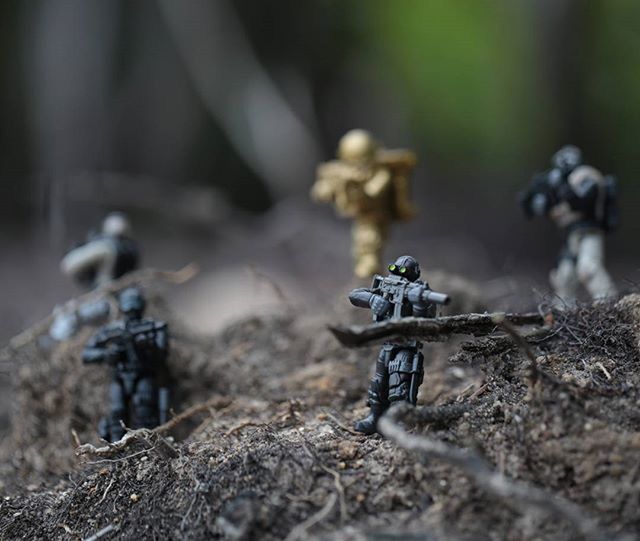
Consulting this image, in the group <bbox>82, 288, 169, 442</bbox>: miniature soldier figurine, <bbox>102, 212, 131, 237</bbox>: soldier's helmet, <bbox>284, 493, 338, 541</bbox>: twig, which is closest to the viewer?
<bbox>284, 493, 338, 541</bbox>: twig

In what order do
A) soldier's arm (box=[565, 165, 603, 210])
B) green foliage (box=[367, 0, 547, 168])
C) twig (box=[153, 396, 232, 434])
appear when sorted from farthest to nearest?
green foliage (box=[367, 0, 547, 168]) → soldier's arm (box=[565, 165, 603, 210]) → twig (box=[153, 396, 232, 434])

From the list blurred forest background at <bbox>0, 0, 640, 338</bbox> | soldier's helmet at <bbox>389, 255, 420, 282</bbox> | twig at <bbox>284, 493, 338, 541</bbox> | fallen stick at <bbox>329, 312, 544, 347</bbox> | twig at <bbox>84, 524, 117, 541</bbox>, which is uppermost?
blurred forest background at <bbox>0, 0, 640, 338</bbox>

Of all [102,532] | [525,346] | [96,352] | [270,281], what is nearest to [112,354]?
[96,352]

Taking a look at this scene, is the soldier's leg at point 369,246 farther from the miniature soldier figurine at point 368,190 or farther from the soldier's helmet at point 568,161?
the soldier's helmet at point 568,161

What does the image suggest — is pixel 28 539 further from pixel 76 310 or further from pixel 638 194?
pixel 638 194

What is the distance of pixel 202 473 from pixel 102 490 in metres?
0.59

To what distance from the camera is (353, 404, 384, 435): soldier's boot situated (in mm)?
3760

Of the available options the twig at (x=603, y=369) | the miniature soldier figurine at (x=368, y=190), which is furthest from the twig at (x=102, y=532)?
the miniature soldier figurine at (x=368, y=190)

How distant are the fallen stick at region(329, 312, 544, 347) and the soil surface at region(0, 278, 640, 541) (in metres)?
0.09

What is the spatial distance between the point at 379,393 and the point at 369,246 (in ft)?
8.72

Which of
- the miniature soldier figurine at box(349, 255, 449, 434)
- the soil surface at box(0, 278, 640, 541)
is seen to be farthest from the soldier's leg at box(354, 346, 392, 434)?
the soil surface at box(0, 278, 640, 541)

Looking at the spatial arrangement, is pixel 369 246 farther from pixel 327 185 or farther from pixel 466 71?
pixel 466 71

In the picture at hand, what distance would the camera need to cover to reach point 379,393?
148 inches

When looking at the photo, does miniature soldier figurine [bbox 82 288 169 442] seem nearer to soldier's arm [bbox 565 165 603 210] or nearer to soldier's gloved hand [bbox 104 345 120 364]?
soldier's gloved hand [bbox 104 345 120 364]
